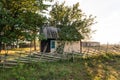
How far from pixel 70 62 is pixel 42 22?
5.30m

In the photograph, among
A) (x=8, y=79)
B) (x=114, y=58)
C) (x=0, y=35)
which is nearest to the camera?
(x=8, y=79)

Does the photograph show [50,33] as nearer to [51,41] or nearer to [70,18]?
[51,41]

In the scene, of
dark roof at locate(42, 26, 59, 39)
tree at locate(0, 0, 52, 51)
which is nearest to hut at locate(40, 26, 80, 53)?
dark roof at locate(42, 26, 59, 39)

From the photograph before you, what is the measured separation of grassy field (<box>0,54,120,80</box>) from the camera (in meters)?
16.7

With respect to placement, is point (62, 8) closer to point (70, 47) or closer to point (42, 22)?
point (70, 47)

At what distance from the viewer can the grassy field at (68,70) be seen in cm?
1670

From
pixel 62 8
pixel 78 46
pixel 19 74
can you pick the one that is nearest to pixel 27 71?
pixel 19 74

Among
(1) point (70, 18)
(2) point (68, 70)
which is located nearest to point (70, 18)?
(1) point (70, 18)

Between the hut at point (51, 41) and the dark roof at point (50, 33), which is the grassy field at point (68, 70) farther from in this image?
the dark roof at point (50, 33)

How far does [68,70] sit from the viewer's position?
19.1 meters

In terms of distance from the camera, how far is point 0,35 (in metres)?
18.1

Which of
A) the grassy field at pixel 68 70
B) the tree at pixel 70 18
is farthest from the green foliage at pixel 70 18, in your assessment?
the grassy field at pixel 68 70

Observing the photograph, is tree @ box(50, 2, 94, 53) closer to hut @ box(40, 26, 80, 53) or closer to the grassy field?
hut @ box(40, 26, 80, 53)

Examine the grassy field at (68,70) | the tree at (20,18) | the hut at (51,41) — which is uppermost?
the tree at (20,18)
